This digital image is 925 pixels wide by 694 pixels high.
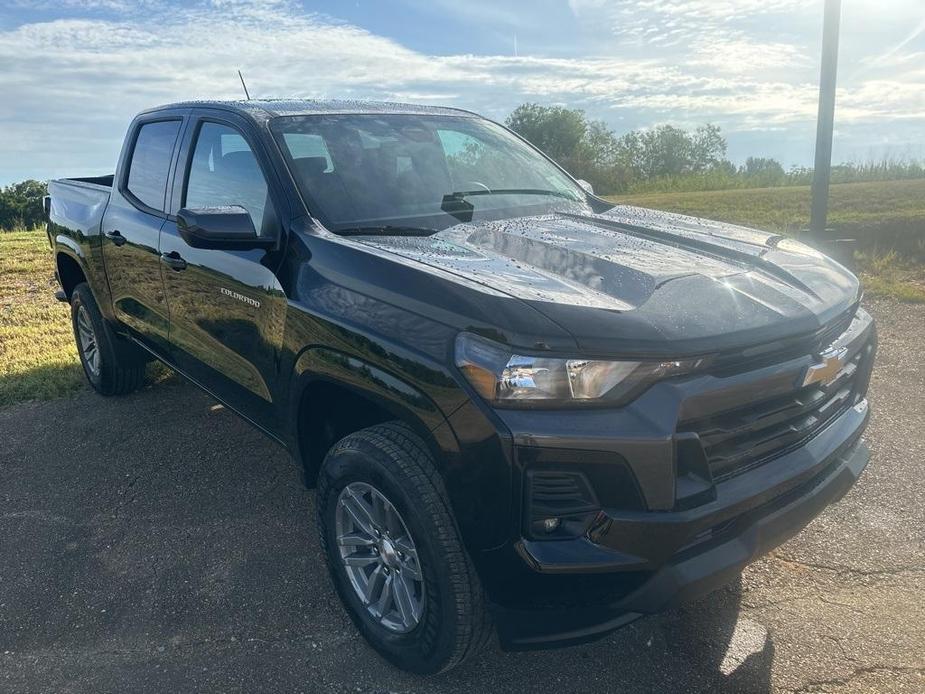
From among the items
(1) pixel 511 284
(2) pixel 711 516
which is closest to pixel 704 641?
(2) pixel 711 516

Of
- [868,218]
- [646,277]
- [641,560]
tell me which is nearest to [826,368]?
[646,277]

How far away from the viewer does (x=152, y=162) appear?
4.21 m

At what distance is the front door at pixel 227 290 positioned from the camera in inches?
119

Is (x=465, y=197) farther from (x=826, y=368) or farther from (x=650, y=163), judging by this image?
(x=650, y=163)

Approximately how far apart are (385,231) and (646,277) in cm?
107

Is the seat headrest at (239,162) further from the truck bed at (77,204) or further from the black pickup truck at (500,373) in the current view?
the truck bed at (77,204)

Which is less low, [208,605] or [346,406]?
[346,406]

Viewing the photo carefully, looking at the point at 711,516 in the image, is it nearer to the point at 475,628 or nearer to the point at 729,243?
the point at 475,628

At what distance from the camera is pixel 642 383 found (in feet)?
6.87

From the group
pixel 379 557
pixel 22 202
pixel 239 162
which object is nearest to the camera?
pixel 379 557

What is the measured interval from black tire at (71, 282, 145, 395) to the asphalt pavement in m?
0.89

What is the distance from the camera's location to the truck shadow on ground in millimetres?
2590

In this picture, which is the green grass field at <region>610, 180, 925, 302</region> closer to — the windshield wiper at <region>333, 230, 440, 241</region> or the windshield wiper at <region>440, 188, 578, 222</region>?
the windshield wiper at <region>440, 188, 578, 222</region>

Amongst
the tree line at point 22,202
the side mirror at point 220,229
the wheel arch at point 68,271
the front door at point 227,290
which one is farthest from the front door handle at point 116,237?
the tree line at point 22,202
